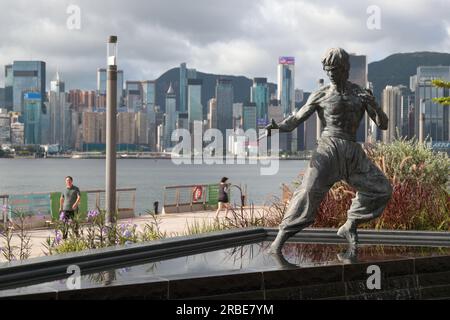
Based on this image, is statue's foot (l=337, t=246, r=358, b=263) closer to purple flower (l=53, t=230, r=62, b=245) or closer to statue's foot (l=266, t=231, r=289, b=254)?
statue's foot (l=266, t=231, r=289, b=254)

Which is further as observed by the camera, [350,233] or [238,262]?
[350,233]

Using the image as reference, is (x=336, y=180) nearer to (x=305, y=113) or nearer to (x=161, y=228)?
(x=305, y=113)

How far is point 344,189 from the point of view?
9914 millimetres

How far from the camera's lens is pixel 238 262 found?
6.31m

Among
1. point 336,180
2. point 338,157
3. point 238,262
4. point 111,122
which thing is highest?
point 111,122

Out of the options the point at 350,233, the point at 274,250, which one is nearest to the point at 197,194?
the point at 350,233

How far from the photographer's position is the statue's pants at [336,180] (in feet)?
21.6

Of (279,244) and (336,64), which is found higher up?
(336,64)

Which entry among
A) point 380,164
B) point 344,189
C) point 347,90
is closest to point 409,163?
point 380,164

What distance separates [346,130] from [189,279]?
255 centimetres

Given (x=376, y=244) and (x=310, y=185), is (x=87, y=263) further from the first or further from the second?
(x=376, y=244)

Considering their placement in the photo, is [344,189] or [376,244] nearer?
[376,244]

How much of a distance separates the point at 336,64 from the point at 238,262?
2.30 m
